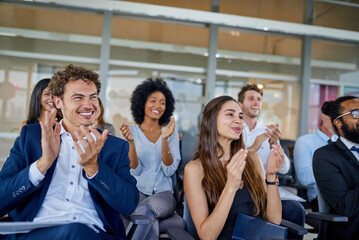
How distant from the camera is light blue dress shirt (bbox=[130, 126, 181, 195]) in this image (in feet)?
10.4

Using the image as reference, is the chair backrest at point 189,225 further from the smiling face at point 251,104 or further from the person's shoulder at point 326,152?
the smiling face at point 251,104

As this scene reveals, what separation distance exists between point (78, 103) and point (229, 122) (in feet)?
3.37

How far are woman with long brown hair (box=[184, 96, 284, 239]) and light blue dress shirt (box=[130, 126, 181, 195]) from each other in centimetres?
96

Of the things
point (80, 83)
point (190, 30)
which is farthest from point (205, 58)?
point (80, 83)

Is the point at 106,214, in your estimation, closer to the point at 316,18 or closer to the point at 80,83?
the point at 80,83

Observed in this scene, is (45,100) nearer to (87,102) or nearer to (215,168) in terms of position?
(87,102)

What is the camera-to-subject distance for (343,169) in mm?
2492

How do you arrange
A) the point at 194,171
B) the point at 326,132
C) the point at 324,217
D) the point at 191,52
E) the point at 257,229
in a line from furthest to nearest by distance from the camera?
the point at 191,52 → the point at 326,132 → the point at 324,217 → the point at 194,171 → the point at 257,229

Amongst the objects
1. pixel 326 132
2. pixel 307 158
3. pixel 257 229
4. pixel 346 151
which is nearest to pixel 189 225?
pixel 257 229

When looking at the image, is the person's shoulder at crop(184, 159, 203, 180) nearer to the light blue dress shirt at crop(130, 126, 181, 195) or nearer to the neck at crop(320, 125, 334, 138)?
the light blue dress shirt at crop(130, 126, 181, 195)

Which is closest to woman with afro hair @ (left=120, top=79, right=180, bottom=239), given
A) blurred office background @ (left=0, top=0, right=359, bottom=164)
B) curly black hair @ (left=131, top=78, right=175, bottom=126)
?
curly black hair @ (left=131, top=78, right=175, bottom=126)

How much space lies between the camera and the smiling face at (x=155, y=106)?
3.71m

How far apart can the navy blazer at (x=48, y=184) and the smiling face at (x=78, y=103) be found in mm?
197

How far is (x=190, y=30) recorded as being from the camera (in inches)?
272
